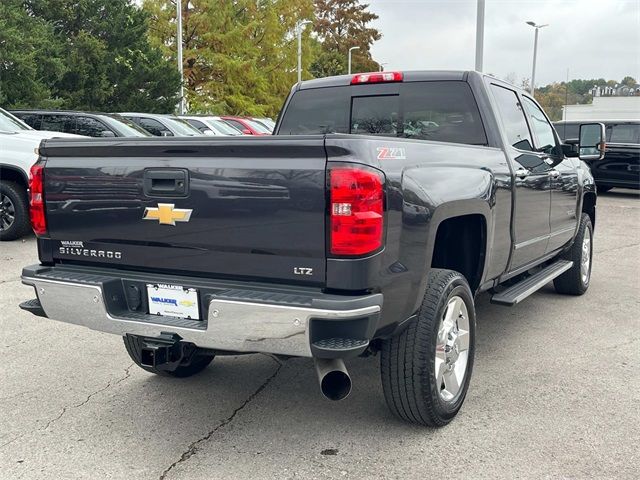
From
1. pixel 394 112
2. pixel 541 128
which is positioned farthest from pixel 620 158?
pixel 394 112

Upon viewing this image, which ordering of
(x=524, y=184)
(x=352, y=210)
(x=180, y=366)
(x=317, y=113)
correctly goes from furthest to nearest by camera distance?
(x=317, y=113)
(x=524, y=184)
(x=180, y=366)
(x=352, y=210)

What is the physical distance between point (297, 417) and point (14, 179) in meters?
6.53

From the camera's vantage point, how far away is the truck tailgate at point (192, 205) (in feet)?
9.18

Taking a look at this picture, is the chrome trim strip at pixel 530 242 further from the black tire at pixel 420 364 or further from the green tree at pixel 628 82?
the green tree at pixel 628 82

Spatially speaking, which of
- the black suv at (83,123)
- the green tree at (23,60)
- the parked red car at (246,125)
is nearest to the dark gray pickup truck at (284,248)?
the black suv at (83,123)

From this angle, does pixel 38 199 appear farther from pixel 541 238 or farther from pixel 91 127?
pixel 91 127

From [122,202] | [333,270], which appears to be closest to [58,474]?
[122,202]

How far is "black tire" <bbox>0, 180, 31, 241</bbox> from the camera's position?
8.45m

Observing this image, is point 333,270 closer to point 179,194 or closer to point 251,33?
point 179,194

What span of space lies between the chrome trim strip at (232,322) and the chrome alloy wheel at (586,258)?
428 centimetres

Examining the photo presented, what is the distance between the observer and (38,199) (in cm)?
344

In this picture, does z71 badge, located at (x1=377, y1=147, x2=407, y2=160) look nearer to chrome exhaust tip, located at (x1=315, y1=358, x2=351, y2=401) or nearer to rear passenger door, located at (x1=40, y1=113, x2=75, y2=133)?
chrome exhaust tip, located at (x1=315, y1=358, x2=351, y2=401)

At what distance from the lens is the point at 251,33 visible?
32.3m

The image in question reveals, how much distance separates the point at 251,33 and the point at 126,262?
31.0 m
